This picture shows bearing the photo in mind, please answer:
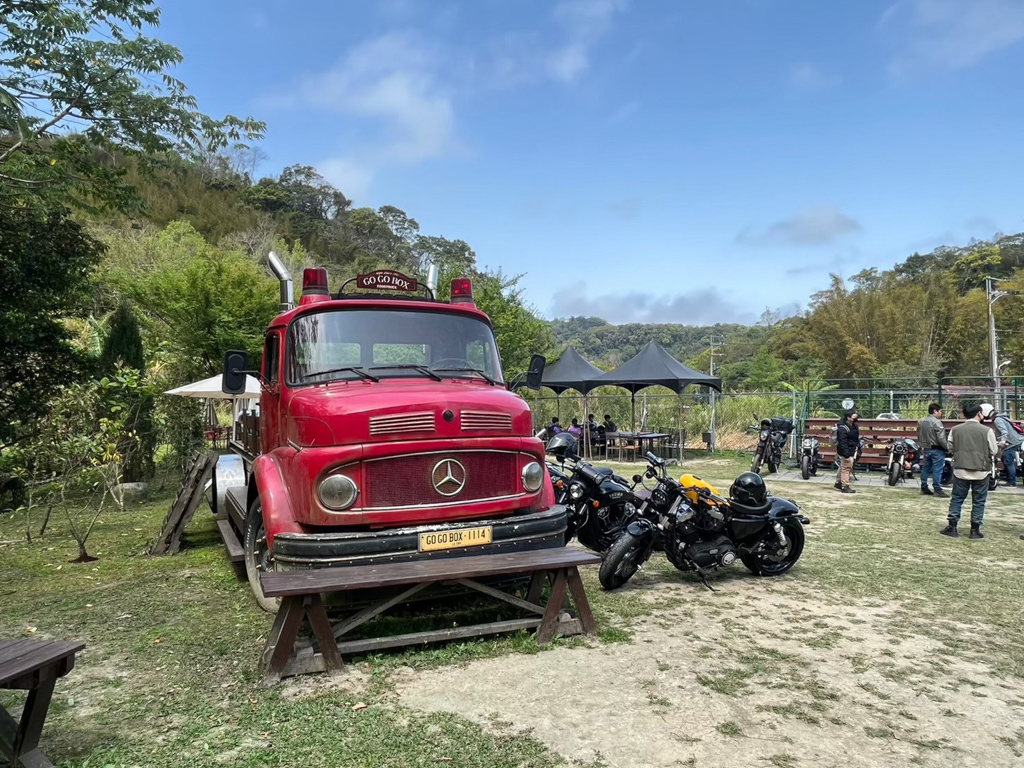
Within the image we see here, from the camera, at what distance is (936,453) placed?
36.4 feet

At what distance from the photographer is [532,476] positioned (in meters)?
4.77

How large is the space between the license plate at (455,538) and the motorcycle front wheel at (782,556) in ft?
9.24

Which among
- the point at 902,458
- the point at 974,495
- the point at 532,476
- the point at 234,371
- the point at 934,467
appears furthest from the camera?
the point at 902,458

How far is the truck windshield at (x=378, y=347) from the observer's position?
4883 mm

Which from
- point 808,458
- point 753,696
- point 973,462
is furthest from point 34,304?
point 808,458

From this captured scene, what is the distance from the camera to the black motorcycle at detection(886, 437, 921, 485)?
484 inches

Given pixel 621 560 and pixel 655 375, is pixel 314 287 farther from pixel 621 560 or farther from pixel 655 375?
pixel 655 375

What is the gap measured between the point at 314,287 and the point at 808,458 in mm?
11467

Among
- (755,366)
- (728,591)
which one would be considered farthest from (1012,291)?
(728,591)

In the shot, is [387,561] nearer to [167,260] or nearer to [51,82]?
[51,82]

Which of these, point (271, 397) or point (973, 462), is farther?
point (973, 462)

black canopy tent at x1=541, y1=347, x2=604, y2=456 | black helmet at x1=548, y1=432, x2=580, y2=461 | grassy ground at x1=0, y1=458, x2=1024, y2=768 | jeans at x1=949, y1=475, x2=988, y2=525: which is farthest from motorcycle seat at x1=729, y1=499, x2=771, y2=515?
black canopy tent at x1=541, y1=347, x2=604, y2=456

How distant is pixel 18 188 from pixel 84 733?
954 cm

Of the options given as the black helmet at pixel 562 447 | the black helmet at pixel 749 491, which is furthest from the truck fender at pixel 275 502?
the black helmet at pixel 749 491
